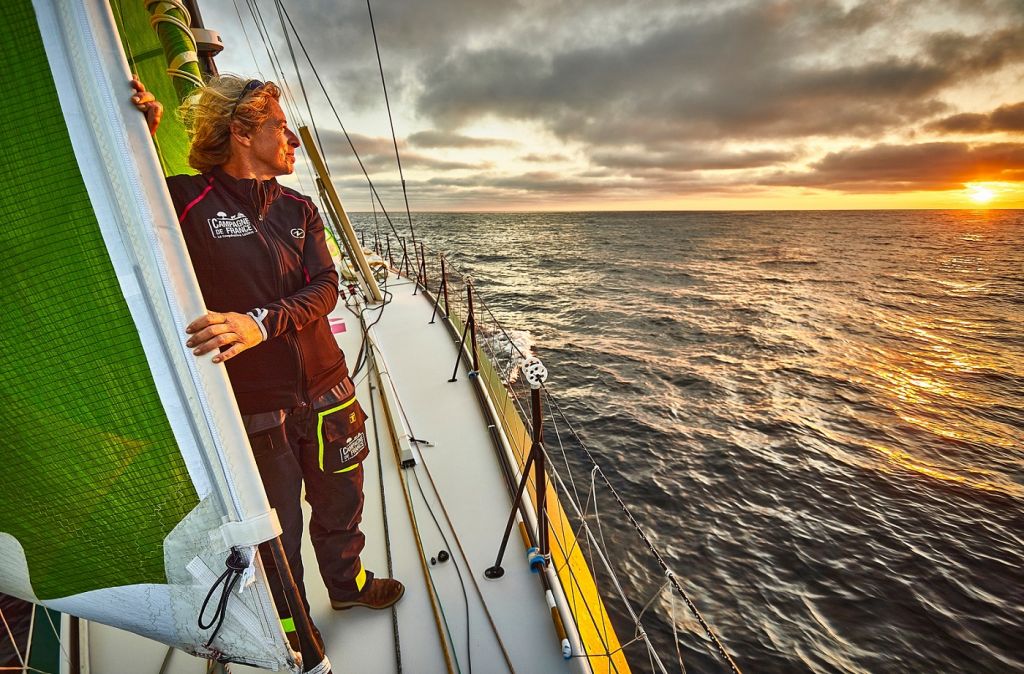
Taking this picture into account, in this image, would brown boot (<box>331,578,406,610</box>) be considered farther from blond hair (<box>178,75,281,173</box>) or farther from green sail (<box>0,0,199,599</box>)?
blond hair (<box>178,75,281,173</box>)

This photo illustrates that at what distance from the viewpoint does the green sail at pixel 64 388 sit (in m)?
1.11

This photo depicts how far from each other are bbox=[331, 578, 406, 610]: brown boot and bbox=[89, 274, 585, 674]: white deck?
7cm

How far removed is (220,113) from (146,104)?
44cm

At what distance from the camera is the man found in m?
1.53

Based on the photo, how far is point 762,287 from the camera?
81.8ft

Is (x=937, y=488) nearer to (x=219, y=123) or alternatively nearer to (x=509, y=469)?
(x=509, y=469)

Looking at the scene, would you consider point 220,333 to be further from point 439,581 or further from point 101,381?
point 439,581

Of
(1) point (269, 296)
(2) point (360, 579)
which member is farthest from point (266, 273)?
(2) point (360, 579)

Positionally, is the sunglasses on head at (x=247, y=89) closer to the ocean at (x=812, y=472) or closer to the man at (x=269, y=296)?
the man at (x=269, y=296)

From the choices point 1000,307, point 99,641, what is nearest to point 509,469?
point 99,641

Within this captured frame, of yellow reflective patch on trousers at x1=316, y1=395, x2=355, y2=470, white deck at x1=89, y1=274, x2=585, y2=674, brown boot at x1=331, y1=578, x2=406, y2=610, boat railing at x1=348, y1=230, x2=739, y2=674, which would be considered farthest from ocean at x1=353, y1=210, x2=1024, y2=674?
yellow reflective patch on trousers at x1=316, y1=395, x2=355, y2=470

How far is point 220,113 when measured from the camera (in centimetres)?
154

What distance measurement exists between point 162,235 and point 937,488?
10315 mm

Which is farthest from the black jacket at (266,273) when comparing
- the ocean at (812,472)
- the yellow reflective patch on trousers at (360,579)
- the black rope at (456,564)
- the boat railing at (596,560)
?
the ocean at (812,472)
